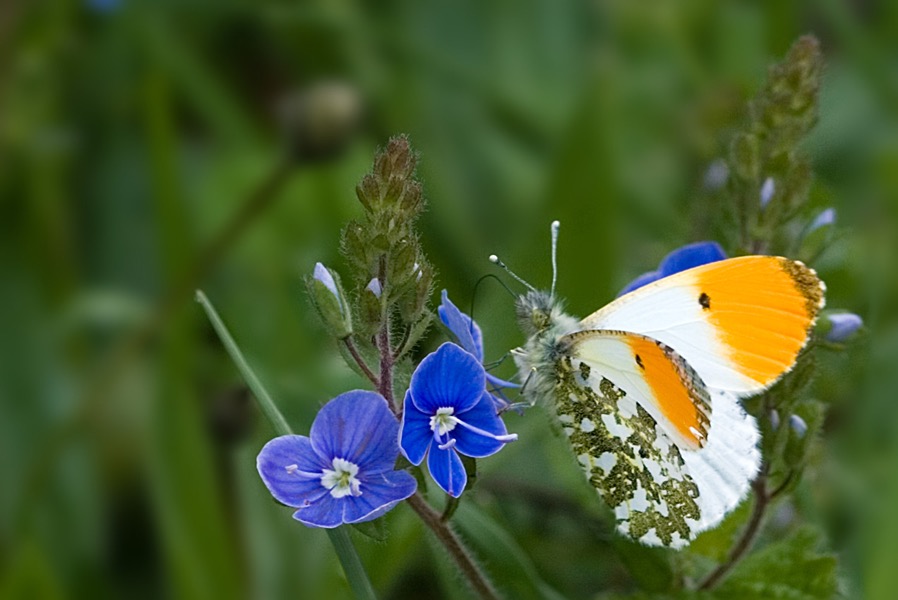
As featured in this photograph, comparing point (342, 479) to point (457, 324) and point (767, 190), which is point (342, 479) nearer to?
point (457, 324)

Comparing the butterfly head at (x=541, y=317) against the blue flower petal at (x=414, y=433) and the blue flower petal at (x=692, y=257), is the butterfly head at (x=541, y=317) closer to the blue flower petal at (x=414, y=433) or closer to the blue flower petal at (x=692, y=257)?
the blue flower petal at (x=692, y=257)

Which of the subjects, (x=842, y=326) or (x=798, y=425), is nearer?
(x=798, y=425)

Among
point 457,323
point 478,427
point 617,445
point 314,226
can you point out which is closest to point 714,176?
point 617,445

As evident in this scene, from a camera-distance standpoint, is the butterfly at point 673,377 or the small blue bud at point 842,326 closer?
the butterfly at point 673,377

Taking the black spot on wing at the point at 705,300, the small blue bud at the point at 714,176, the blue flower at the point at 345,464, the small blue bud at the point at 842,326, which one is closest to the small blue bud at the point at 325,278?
the blue flower at the point at 345,464

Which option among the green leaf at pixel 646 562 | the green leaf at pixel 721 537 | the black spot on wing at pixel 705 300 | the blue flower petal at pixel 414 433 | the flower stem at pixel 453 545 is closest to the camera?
the blue flower petal at pixel 414 433

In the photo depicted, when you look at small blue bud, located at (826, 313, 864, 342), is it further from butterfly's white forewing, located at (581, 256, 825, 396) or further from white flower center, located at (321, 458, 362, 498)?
white flower center, located at (321, 458, 362, 498)

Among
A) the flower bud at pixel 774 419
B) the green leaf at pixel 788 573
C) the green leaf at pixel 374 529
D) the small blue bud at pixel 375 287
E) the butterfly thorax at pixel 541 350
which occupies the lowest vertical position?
the green leaf at pixel 788 573
